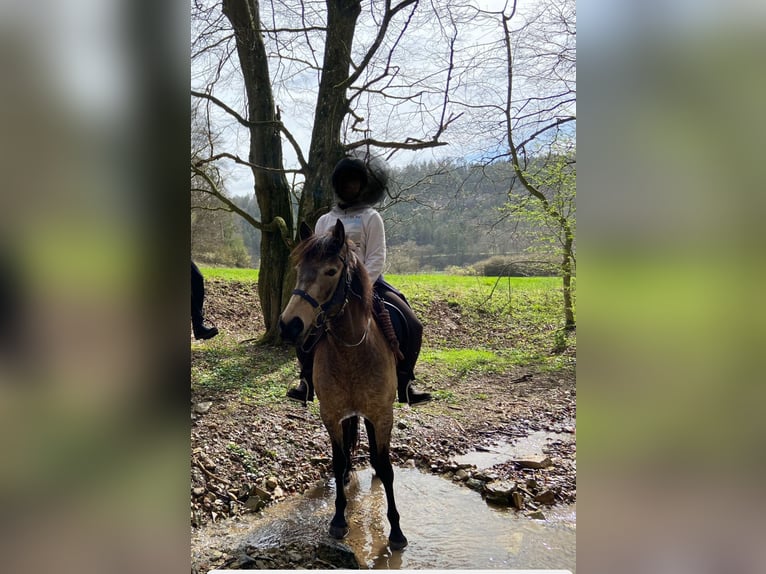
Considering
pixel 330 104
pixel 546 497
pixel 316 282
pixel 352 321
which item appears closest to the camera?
pixel 316 282

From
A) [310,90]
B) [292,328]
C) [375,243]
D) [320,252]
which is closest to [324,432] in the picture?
[375,243]

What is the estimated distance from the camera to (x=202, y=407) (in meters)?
3.39

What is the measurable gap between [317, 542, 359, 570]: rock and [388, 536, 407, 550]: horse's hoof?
21 centimetres

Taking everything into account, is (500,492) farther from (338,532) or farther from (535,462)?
(338,532)

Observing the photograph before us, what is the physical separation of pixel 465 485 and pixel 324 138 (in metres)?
2.86

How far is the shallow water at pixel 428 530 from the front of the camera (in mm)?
2502

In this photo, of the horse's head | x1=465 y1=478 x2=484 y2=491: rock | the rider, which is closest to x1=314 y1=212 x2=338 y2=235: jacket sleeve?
the rider

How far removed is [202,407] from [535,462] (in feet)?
8.38

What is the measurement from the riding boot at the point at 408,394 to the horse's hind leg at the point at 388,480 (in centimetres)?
36

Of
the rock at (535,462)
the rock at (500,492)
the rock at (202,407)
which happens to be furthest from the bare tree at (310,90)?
the rock at (535,462)

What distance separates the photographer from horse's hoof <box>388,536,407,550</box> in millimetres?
2529
